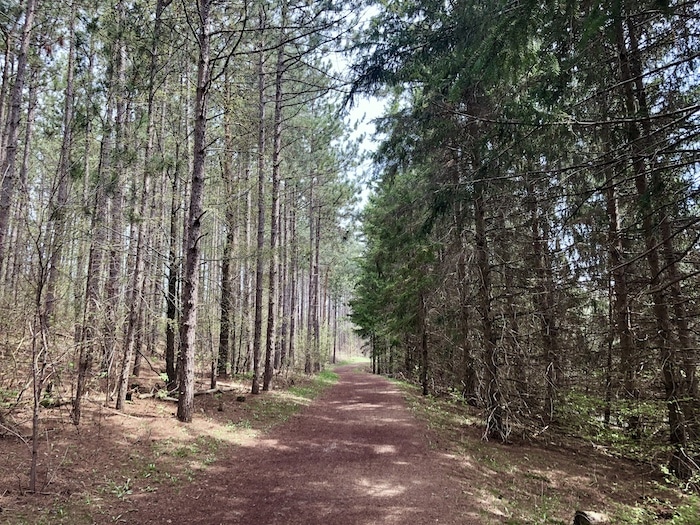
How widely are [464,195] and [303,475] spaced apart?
5239mm

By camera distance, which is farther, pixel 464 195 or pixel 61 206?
pixel 464 195

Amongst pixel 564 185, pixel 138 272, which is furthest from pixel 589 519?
pixel 138 272

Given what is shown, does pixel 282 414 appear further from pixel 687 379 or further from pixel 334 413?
pixel 687 379

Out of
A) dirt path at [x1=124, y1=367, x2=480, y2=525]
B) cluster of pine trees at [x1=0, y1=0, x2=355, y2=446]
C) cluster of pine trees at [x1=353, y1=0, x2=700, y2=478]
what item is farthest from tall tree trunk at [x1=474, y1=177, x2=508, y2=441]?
cluster of pine trees at [x1=0, y1=0, x2=355, y2=446]

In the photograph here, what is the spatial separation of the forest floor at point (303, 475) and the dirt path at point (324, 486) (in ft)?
0.08

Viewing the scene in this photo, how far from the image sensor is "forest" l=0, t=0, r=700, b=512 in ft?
16.9

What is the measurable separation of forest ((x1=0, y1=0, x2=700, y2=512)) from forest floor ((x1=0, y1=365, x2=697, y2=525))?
0.55 metres

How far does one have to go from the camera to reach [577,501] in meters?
5.79

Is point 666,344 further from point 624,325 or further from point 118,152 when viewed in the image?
point 118,152

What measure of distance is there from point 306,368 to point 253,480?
631 inches

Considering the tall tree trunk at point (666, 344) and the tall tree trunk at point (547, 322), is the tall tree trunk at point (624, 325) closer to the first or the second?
the tall tree trunk at point (666, 344)

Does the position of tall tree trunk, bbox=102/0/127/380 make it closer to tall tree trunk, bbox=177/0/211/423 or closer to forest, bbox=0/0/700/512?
forest, bbox=0/0/700/512

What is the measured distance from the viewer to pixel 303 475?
589 cm

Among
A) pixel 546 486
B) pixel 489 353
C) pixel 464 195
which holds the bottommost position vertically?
pixel 546 486
